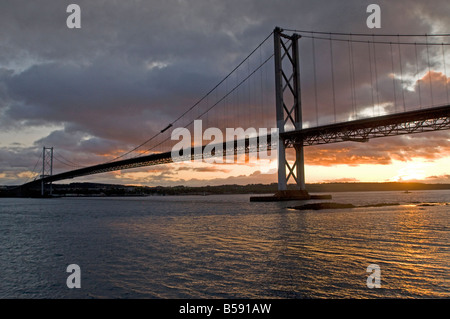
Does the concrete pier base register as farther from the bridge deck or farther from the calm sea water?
the calm sea water

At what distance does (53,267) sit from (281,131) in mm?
35783

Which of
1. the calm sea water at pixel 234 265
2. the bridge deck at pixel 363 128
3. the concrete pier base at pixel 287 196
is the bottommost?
the calm sea water at pixel 234 265

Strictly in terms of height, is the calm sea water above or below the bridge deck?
below

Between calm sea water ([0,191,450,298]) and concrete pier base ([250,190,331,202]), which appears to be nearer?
calm sea water ([0,191,450,298])

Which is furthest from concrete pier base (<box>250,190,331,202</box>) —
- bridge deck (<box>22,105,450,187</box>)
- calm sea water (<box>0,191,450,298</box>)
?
calm sea water (<box>0,191,450,298</box>)

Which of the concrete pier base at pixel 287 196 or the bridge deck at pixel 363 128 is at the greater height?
the bridge deck at pixel 363 128

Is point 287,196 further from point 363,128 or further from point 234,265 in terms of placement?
point 234,265

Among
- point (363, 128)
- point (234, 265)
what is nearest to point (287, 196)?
point (363, 128)

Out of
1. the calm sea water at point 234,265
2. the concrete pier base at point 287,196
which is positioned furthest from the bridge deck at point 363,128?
the calm sea water at point 234,265

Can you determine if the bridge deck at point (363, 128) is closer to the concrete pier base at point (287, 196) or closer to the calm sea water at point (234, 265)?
the concrete pier base at point (287, 196)

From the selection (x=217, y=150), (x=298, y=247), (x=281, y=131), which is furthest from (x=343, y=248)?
(x=217, y=150)

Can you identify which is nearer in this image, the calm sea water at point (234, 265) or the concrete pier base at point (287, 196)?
the calm sea water at point (234, 265)

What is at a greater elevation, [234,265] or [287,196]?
[287,196]
